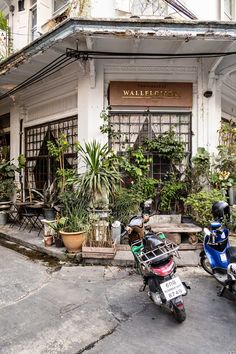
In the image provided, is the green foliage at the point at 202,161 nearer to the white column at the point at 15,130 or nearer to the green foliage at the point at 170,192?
the green foliage at the point at 170,192

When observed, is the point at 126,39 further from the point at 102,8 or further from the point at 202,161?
the point at 202,161

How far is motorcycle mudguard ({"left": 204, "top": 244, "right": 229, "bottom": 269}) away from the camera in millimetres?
3844

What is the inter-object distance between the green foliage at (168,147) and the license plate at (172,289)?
3847mm

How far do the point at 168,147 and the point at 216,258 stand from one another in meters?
3.11

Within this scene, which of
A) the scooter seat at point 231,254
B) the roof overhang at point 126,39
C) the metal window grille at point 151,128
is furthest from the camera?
the metal window grille at point 151,128

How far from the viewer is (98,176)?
5605 mm

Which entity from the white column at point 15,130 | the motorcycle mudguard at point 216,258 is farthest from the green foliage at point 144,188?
the white column at point 15,130

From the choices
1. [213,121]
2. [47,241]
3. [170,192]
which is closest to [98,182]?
[47,241]

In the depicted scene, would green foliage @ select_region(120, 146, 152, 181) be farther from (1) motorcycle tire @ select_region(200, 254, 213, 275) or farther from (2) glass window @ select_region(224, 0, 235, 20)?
(2) glass window @ select_region(224, 0, 235, 20)

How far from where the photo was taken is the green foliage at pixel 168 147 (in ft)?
20.9

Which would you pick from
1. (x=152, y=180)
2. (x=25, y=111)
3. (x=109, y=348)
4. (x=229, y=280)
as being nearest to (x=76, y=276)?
(x=109, y=348)

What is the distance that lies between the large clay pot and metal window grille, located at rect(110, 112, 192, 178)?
7.88 feet

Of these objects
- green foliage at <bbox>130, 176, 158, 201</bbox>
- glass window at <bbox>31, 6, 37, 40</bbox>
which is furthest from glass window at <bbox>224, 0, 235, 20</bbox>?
glass window at <bbox>31, 6, 37, 40</bbox>

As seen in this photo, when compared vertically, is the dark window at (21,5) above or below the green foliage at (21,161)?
above
